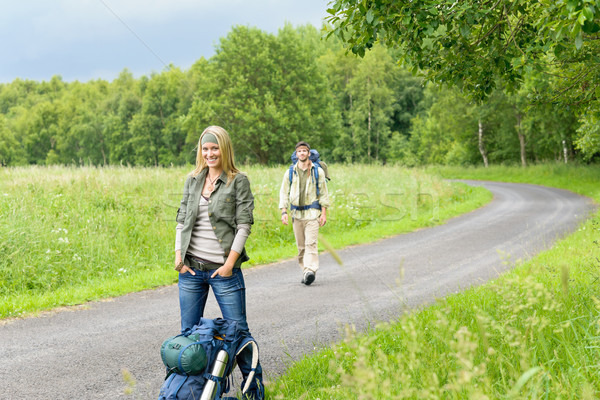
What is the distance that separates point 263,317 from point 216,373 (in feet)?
9.55

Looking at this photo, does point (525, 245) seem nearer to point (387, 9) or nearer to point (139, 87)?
point (387, 9)

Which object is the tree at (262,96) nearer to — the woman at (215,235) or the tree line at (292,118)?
the tree line at (292,118)

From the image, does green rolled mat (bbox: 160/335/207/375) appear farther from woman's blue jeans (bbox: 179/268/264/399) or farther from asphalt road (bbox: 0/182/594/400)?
asphalt road (bbox: 0/182/594/400)

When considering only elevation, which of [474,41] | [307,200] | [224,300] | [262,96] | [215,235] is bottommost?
[224,300]

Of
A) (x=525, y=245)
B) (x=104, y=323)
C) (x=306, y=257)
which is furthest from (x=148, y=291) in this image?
(x=525, y=245)

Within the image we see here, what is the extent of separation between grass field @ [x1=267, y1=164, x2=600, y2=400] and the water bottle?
44 centimetres

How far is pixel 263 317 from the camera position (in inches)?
230

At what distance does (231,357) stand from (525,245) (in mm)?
8820

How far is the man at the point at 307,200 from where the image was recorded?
24.8 feet

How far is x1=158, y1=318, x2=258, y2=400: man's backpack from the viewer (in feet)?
9.45

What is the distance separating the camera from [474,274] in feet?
25.3

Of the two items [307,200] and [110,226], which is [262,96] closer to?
[110,226]

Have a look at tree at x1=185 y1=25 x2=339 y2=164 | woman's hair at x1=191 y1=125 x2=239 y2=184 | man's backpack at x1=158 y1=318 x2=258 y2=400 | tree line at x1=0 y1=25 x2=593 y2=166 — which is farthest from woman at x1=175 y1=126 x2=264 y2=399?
tree at x1=185 y1=25 x2=339 y2=164

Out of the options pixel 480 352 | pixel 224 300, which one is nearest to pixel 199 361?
pixel 224 300
